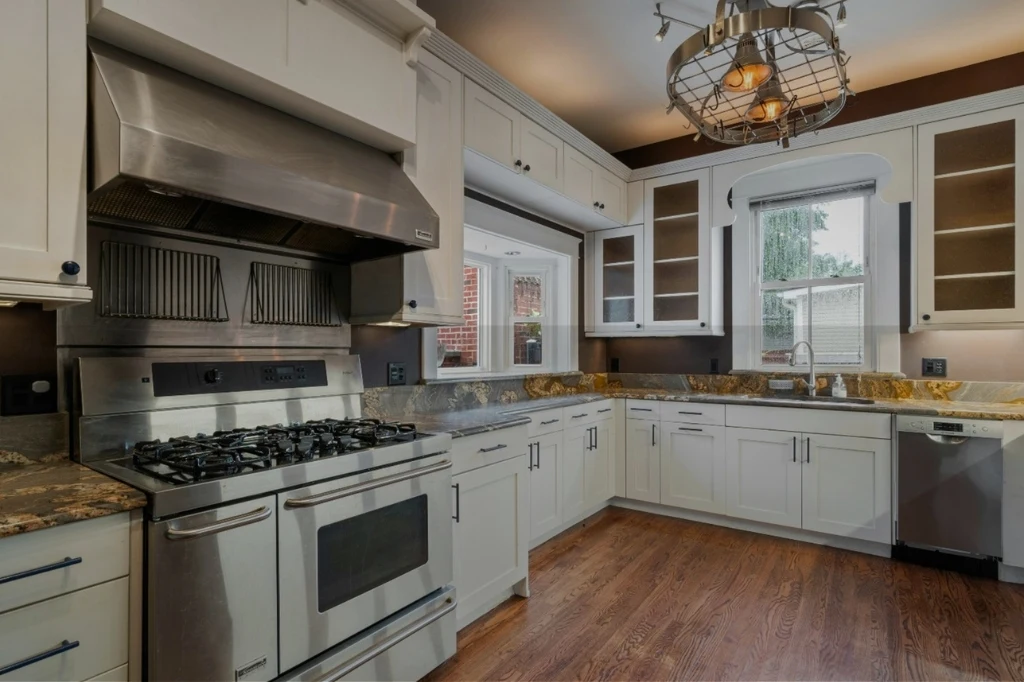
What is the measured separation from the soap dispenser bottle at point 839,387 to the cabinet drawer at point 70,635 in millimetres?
3730

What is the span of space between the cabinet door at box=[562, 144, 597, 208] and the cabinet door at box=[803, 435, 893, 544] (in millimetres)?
2043

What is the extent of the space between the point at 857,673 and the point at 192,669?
7.14 ft

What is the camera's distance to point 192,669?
126cm

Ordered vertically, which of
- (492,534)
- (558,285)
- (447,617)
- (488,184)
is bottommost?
(447,617)

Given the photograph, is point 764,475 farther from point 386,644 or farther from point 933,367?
point 386,644

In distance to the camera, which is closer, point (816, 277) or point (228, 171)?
→ point (228, 171)

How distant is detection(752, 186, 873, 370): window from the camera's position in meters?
3.55

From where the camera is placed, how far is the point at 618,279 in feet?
13.8

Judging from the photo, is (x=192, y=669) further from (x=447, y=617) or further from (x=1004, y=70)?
(x=1004, y=70)

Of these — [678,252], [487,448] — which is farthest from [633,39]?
[487,448]

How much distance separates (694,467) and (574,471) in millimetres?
850

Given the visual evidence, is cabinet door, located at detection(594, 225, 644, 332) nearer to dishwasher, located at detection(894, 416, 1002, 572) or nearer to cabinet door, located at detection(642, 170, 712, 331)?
cabinet door, located at detection(642, 170, 712, 331)

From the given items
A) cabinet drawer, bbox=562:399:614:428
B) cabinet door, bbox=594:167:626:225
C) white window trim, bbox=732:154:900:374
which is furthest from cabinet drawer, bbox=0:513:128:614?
white window trim, bbox=732:154:900:374


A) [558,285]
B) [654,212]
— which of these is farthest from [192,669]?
[654,212]
